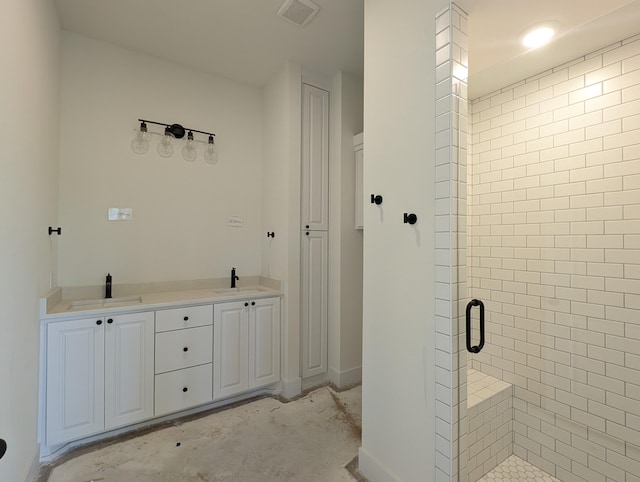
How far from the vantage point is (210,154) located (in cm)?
288

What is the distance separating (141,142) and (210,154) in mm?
575

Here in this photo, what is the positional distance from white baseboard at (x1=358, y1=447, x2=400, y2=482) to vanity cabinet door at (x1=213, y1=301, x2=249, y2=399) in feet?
3.89

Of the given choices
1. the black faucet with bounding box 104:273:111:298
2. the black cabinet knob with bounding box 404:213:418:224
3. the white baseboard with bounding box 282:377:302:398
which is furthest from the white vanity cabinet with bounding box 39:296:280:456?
the black cabinet knob with bounding box 404:213:418:224

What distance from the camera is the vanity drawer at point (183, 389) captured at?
86.0 inches

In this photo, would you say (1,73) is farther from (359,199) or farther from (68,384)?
(359,199)

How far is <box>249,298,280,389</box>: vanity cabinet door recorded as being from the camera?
102 inches

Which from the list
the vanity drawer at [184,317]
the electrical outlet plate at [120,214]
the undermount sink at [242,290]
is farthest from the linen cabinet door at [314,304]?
the electrical outlet plate at [120,214]

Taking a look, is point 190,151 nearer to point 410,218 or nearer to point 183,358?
point 183,358

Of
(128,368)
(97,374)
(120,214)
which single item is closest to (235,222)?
(120,214)

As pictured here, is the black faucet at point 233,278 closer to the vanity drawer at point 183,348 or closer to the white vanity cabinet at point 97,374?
the vanity drawer at point 183,348

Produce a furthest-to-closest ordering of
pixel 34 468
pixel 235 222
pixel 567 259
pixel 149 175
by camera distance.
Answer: pixel 235 222
pixel 149 175
pixel 567 259
pixel 34 468

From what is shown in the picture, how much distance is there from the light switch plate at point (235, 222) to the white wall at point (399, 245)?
168 centimetres

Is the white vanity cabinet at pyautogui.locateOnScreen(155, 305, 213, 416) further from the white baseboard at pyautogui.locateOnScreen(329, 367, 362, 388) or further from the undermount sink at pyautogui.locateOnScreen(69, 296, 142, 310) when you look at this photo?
the white baseboard at pyautogui.locateOnScreen(329, 367, 362, 388)

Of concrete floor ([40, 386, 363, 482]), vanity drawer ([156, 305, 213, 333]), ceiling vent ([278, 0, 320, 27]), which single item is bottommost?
concrete floor ([40, 386, 363, 482])
